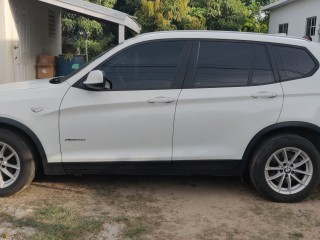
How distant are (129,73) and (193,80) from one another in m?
0.68

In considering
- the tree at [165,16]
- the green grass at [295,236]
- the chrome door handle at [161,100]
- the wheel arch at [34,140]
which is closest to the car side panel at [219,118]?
the chrome door handle at [161,100]

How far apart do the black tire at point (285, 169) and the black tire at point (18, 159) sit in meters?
2.39

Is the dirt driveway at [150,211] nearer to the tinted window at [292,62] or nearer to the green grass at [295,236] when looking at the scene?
the green grass at [295,236]

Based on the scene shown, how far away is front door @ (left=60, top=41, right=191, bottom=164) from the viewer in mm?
4527

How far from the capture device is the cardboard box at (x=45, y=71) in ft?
39.2

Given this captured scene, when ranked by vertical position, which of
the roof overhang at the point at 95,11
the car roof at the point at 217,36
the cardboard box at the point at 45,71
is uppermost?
the roof overhang at the point at 95,11

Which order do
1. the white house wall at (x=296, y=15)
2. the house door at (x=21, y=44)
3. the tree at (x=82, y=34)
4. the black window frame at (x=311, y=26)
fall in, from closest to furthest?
1. the house door at (x=21, y=44)
2. the black window frame at (x=311, y=26)
3. the white house wall at (x=296, y=15)
4. the tree at (x=82, y=34)

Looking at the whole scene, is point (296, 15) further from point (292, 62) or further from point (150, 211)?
point (150, 211)

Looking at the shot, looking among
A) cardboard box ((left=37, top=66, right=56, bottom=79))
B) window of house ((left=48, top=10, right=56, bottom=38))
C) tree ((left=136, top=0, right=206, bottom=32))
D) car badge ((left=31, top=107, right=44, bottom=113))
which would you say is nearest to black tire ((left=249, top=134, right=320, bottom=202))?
car badge ((left=31, top=107, right=44, bottom=113))

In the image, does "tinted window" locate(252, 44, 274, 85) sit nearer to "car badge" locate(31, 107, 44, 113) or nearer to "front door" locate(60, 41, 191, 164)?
"front door" locate(60, 41, 191, 164)

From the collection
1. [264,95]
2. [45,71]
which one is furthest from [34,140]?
[45,71]

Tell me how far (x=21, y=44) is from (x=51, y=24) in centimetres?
431

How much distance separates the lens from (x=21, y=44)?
1045cm

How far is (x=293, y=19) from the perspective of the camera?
20531mm
